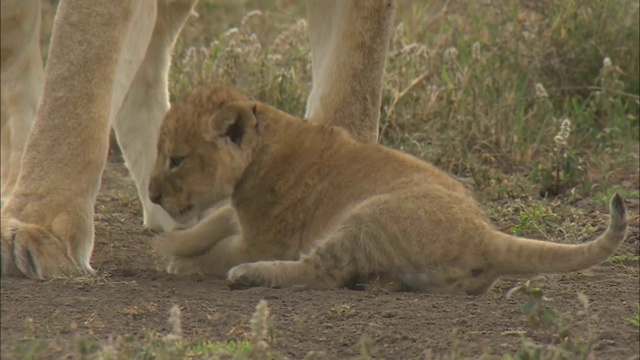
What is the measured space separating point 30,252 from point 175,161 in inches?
22.6

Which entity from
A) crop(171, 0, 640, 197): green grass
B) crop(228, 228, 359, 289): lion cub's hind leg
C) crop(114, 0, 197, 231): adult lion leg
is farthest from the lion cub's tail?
crop(171, 0, 640, 197): green grass

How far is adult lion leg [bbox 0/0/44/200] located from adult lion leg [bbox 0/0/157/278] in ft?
5.60

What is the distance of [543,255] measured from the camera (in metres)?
4.59

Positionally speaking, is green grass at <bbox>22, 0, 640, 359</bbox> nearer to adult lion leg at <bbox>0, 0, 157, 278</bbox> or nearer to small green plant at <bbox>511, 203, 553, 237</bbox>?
small green plant at <bbox>511, 203, 553, 237</bbox>

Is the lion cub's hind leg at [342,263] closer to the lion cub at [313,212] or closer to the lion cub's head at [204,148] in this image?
the lion cub at [313,212]

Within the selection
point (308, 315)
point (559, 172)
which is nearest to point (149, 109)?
point (559, 172)

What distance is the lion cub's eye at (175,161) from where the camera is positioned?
4938 mm

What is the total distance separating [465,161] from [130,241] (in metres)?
1.87

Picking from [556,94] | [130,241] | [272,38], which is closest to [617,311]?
[130,241]

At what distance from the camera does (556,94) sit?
8.21 metres

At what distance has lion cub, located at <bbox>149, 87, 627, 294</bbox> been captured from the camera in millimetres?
4676

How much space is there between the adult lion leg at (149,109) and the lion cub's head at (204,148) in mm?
1195

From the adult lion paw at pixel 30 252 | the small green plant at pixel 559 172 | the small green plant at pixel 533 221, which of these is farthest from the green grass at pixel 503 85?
the adult lion paw at pixel 30 252

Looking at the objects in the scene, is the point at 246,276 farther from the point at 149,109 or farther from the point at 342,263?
the point at 149,109
